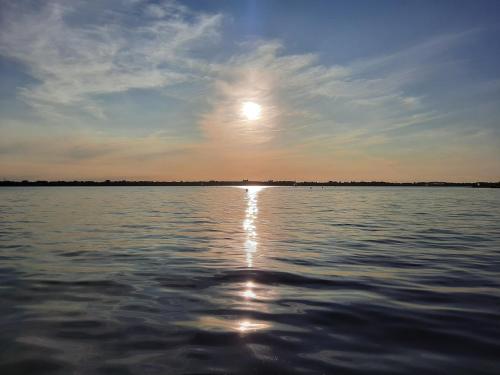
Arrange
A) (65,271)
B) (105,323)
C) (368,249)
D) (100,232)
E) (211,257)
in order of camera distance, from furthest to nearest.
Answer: (100,232)
(368,249)
(211,257)
(65,271)
(105,323)

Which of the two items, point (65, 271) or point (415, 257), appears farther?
point (415, 257)

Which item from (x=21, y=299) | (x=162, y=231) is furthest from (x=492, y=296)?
(x=162, y=231)

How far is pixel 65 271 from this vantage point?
12828 millimetres

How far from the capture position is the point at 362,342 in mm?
6949

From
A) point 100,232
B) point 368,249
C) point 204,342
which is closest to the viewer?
point 204,342

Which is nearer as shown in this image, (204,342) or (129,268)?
(204,342)

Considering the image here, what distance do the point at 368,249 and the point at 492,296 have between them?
8229 millimetres

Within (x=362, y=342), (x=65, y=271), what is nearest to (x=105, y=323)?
(x=362, y=342)

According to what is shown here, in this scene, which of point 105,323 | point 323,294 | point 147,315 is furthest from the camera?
point 323,294

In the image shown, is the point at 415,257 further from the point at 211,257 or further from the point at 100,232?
the point at 100,232

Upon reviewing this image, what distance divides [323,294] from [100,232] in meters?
18.0

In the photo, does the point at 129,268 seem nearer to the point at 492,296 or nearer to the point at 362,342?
the point at 362,342

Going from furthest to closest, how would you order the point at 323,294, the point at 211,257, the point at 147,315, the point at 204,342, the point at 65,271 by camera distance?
the point at 211,257
the point at 65,271
the point at 323,294
the point at 147,315
the point at 204,342

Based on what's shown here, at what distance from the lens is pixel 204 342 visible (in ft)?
22.4
